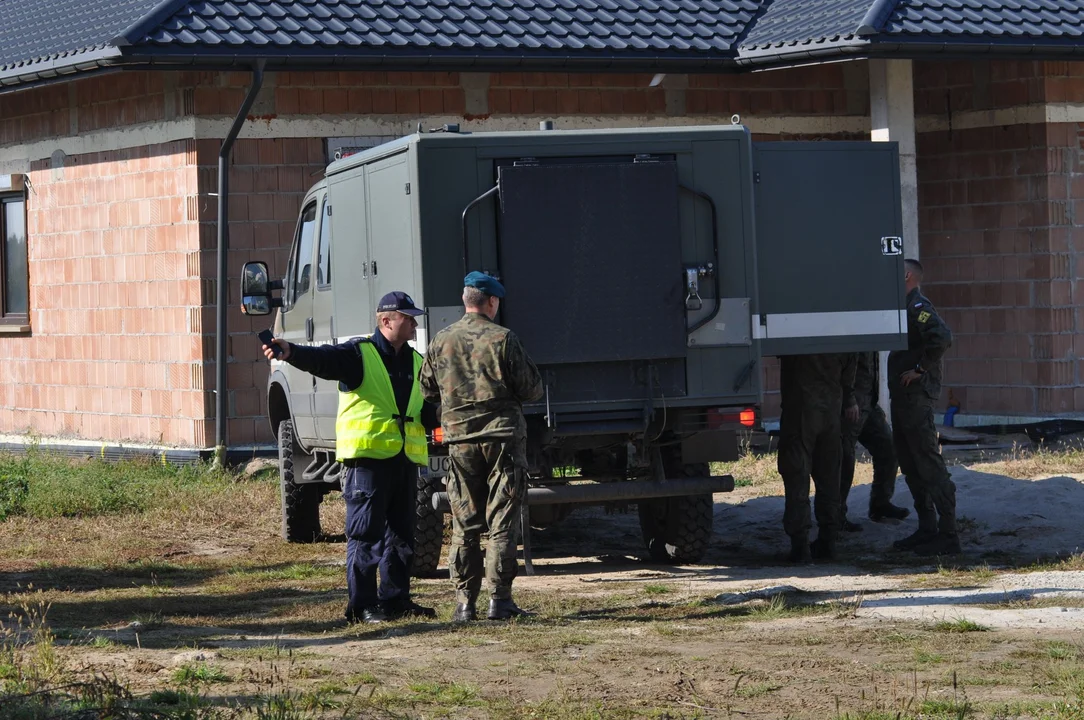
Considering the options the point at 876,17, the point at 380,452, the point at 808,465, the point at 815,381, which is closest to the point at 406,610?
the point at 380,452

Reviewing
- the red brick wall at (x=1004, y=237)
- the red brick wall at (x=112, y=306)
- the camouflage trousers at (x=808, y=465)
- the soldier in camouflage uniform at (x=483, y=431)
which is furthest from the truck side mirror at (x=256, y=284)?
the red brick wall at (x=1004, y=237)

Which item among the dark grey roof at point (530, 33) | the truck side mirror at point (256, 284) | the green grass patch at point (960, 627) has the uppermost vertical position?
the dark grey roof at point (530, 33)

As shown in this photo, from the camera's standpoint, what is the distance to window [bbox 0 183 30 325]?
55.4 ft

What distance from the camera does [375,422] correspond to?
8.38 meters

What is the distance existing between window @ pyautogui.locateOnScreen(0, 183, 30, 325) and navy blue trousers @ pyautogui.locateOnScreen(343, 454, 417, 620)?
9423 mm

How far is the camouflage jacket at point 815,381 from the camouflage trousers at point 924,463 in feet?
1.43

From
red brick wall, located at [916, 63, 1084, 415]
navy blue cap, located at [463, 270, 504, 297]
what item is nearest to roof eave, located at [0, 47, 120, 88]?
navy blue cap, located at [463, 270, 504, 297]

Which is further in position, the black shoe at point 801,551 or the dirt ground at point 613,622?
the black shoe at point 801,551

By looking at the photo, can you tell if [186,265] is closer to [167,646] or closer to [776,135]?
[776,135]

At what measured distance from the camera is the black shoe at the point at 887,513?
38.7 feet

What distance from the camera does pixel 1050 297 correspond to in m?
16.1

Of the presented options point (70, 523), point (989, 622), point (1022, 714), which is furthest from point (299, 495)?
point (1022, 714)

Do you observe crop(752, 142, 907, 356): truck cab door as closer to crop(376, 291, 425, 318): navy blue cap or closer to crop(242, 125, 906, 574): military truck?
crop(242, 125, 906, 574): military truck

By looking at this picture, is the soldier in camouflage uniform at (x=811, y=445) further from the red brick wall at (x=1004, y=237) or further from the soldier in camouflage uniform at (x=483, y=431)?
the red brick wall at (x=1004, y=237)
